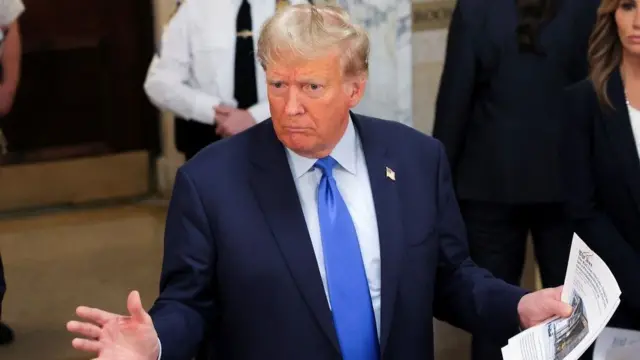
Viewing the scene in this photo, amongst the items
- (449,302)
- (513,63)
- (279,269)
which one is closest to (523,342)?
(449,302)

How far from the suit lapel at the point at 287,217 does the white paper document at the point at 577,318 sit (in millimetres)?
334

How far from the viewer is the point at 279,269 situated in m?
1.81

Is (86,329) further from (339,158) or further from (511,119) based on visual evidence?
(511,119)

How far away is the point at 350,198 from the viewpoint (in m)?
1.89

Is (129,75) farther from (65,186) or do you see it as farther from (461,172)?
(461,172)

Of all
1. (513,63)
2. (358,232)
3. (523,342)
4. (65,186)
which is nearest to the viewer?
(523,342)

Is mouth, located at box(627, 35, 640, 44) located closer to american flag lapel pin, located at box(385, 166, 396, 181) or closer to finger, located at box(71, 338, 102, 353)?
american flag lapel pin, located at box(385, 166, 396, 181)

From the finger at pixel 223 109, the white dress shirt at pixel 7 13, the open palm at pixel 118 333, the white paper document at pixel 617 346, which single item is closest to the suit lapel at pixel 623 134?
the white paper document at pixel 617 346

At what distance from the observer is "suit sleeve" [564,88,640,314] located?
2.52 m

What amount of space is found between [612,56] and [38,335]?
8.67 ft

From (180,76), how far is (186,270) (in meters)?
1.38

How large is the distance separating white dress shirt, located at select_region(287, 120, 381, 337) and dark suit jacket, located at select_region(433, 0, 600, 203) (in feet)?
3.85

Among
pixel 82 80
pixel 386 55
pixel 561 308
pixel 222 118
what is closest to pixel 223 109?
pixel 222 118

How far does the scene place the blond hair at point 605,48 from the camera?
98.7 inches
